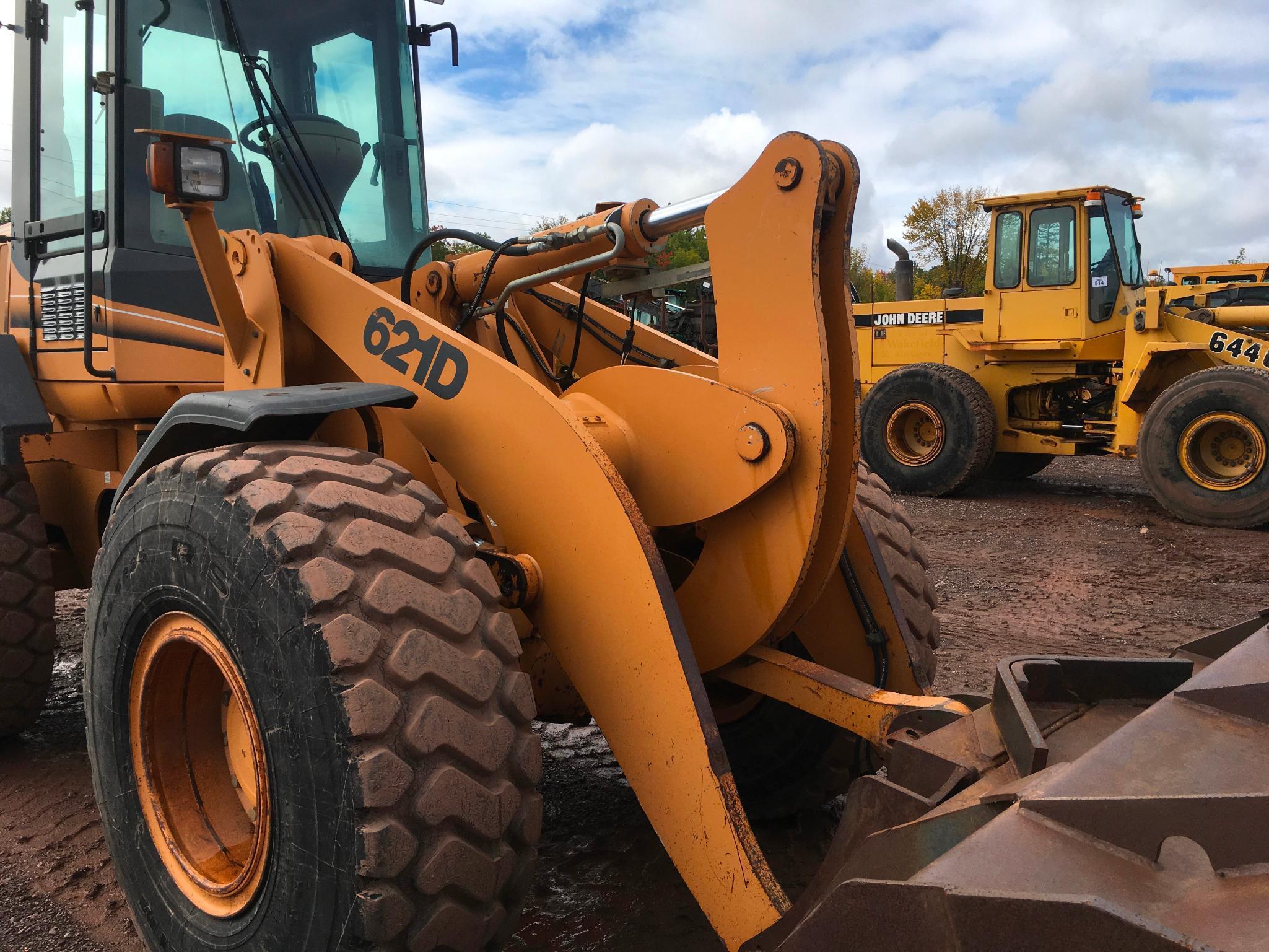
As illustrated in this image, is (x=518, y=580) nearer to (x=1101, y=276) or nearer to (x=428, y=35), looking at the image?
(x=428, y=35)

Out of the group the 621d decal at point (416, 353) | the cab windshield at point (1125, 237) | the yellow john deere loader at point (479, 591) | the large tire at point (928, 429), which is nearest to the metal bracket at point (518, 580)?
the yellow john deere loader at point (479, 591)

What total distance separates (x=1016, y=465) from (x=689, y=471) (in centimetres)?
1057

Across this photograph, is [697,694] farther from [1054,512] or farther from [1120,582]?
[1054,512]

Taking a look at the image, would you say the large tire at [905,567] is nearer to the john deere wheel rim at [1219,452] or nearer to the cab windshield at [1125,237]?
the john deere wheel rim at [1219,452]

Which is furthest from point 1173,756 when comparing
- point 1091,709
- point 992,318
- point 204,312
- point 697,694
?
point 992,318

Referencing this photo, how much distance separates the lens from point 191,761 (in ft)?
8.09

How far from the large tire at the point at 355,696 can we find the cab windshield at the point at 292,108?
1.51 meters

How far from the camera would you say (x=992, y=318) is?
1104 centimetres

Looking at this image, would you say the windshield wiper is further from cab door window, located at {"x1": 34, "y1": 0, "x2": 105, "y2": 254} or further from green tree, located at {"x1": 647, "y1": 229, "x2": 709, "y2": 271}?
green tree, located at {"x1": 647, "y1": 229, "x2": 709, "y2": 271}

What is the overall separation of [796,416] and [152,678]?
160cm

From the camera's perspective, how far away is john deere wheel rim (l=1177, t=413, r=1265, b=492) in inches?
356

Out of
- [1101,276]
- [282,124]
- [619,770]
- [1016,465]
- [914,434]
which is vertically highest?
[1101,276]

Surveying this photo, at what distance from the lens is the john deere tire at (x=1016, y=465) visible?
12.1m

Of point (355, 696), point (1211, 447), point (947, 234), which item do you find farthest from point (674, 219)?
point (947, 234)
